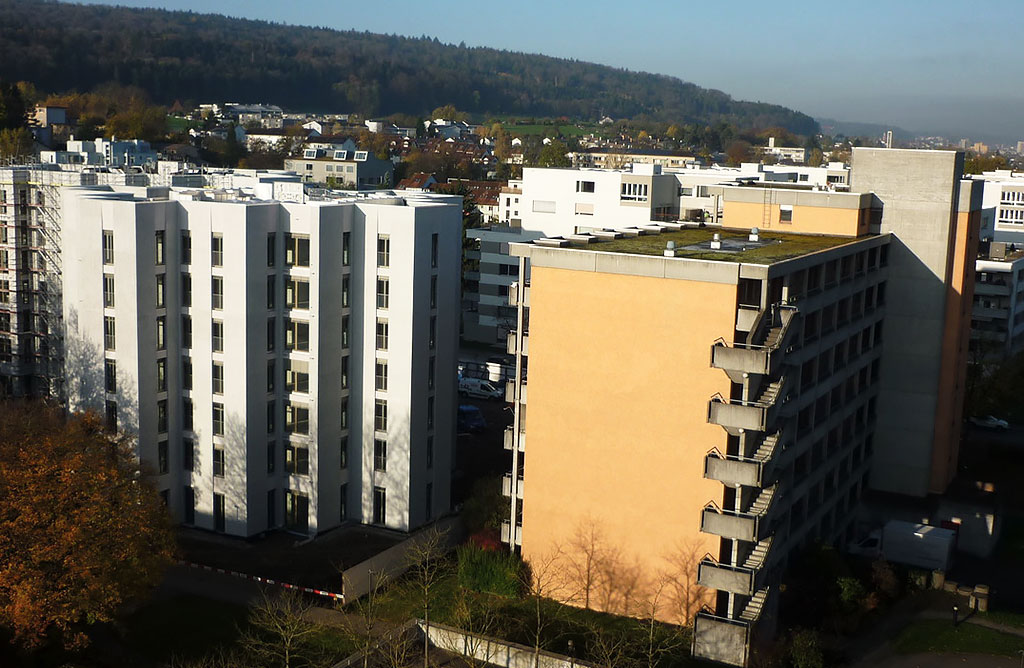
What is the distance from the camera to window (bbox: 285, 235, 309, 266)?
4084 centimetres

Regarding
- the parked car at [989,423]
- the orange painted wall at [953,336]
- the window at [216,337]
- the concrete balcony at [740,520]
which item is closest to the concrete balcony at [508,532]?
the concrete balcony at [740,520]

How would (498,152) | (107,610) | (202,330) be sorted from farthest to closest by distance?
1. (498,152)
2. (202,330)
3. (107,610)

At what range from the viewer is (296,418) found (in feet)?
137

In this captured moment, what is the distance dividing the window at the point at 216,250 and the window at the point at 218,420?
202 inches

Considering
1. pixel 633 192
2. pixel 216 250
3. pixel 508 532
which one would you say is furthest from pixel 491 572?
pixel 633 192

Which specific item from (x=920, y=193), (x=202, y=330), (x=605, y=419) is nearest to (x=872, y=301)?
(x=920, y=193)

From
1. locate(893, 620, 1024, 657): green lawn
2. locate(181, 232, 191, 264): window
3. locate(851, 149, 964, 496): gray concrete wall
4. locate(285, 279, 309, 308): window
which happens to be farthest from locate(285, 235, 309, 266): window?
locate(893, 620, 1024, 657): green lawn

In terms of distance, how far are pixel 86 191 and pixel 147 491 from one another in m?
17.1

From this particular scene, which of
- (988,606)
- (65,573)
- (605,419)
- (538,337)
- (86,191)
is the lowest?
(988,606)

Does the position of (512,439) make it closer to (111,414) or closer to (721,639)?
(721,639)

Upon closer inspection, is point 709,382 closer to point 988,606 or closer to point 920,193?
point 988,606

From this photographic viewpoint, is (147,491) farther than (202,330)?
No

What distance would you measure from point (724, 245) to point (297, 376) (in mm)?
16025

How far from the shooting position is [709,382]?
105 feet
